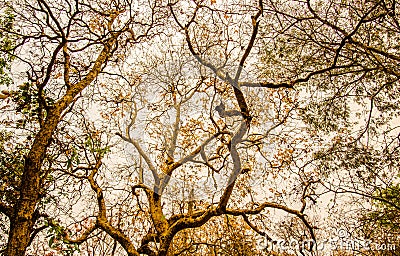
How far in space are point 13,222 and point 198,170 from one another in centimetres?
549

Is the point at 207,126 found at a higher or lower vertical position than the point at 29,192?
higher

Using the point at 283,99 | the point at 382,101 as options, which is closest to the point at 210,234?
the point at 283,99

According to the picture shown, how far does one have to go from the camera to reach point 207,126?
8320mm

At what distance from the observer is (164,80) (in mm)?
8602

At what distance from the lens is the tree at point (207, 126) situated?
4.89 m
